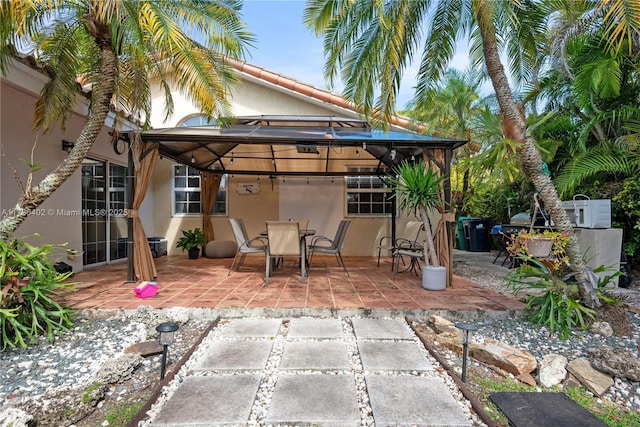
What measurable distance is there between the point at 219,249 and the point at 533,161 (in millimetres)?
6897

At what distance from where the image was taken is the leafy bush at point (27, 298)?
2895 mm

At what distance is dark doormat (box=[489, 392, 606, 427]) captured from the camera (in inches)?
78.7

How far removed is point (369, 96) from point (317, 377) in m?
4.13

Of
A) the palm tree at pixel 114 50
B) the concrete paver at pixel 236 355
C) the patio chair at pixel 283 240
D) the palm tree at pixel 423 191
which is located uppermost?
the palm tree at pixel 114 50

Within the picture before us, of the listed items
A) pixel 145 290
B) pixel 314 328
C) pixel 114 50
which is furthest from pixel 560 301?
pixel 114 50

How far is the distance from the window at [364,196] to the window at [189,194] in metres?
3.56

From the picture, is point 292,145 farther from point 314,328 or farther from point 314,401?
point 314,401

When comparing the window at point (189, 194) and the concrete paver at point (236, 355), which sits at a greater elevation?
the window at point (189, 194)

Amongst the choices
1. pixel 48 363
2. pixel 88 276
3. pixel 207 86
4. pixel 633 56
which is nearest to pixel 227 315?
pixel 48 363

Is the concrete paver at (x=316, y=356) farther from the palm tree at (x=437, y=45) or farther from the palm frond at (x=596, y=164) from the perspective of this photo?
the palm frond at (x=596, y=164)

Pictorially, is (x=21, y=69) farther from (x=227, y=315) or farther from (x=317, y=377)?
(x=317, y=377)

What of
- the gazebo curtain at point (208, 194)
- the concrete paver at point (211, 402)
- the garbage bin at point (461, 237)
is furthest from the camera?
the garbage bin at point (461, 237)

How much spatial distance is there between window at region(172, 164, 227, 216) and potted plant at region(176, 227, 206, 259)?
1.04 m

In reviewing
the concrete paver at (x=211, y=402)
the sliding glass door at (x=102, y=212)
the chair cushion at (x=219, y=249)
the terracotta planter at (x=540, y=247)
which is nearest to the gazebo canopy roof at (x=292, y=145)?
the sliding glass door at (x=102, y=212)
